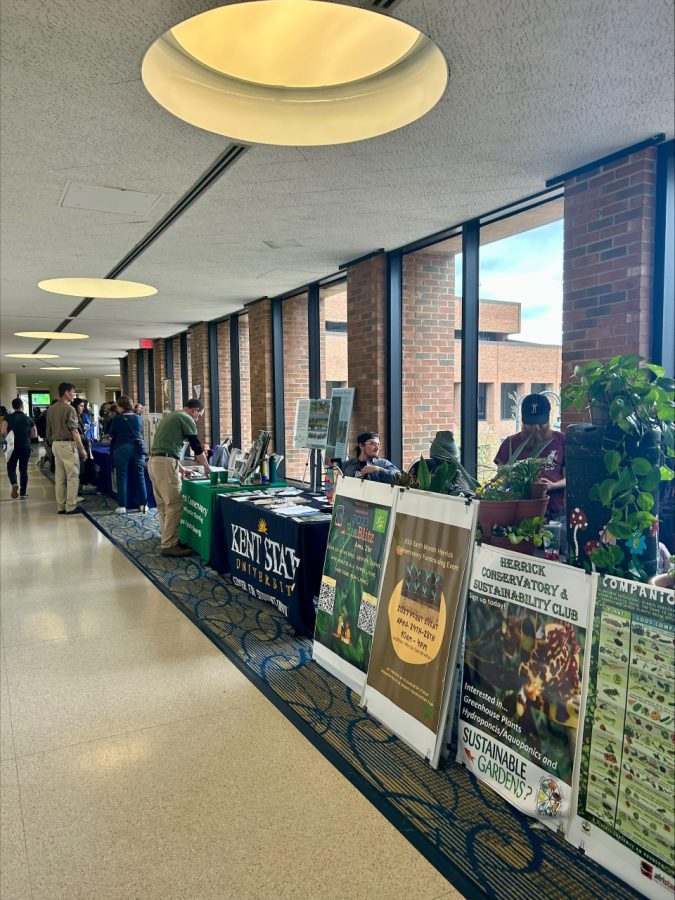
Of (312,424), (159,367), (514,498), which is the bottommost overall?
(514,498)

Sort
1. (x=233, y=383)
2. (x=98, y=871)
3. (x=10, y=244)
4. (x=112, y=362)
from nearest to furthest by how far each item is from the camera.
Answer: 1. (x=98, y=871)
2. (x=10, y=244)
3. (x=233, y=383)
4. (x=112, y=362)

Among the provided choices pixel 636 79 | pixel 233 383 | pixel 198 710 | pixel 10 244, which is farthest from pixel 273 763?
pixel 233 383

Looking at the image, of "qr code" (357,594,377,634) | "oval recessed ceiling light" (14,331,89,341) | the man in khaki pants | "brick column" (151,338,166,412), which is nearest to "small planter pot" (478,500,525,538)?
"qr code" (357,594,377,634)

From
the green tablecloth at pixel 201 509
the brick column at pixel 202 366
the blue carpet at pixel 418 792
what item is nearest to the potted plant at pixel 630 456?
the blue carpet at pixel 418 792

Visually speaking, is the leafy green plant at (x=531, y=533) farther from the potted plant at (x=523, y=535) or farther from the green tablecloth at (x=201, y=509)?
the green tablecloth at (x=201, y=509)

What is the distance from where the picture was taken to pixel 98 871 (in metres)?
1.84

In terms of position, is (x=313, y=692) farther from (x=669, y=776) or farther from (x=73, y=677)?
(x=669, y=776)

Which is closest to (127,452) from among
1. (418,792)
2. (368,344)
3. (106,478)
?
(106,478)

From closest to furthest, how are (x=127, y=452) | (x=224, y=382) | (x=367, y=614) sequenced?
(x=367, y=614)
(x=127, y=452)
(x=224, y=382)

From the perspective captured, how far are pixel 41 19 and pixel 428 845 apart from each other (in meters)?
3.16

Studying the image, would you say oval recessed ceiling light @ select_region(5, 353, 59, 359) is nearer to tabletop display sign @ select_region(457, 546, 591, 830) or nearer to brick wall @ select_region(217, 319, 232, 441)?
brick wall @ select_region(217, 319, 232, 441)

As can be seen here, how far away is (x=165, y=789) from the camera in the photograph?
223 cm

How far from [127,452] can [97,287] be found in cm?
209

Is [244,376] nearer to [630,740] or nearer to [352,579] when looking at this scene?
[352,579]
